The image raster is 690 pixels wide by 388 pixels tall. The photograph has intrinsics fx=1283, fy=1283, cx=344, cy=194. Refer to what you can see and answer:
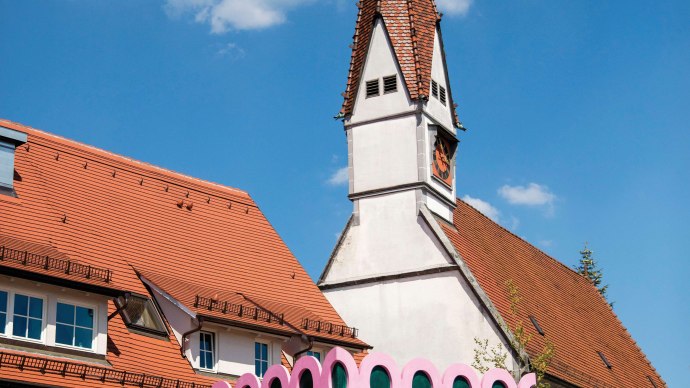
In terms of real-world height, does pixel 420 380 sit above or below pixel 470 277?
below

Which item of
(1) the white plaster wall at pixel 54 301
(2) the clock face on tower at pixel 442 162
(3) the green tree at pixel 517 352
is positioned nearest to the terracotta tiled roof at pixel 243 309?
(1) the white plaster wall at pixel 54 301

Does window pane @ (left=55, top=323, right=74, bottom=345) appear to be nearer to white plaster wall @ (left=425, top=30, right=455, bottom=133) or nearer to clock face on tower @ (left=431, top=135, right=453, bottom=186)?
clock face on tower @ (left=431, top=135, right=453, bottom=186)

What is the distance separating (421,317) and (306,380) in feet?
51.0

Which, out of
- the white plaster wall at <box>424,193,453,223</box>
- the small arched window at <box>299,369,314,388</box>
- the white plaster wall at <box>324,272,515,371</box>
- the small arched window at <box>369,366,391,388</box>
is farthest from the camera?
the white plaster wall at <box>424,193,453,223</box>

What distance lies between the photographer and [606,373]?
42.6m

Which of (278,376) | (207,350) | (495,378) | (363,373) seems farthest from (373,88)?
(363,373)

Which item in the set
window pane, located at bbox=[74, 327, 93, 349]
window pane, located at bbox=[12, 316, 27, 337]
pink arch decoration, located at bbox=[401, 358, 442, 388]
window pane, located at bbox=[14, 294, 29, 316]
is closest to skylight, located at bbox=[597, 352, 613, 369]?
pink arch decoration, located at bbox=[401, 358, 442, 388]

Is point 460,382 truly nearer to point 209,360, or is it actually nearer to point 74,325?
point 209,360

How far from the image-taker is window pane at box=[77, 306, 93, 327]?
24844 millimetres

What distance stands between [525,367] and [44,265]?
49.4 ft

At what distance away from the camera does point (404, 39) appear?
4006 centimetres

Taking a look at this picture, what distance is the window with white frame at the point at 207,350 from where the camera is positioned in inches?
1084

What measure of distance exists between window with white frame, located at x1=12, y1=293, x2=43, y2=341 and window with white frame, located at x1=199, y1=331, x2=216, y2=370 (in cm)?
442

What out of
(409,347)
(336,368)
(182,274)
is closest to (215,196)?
(182,274)
